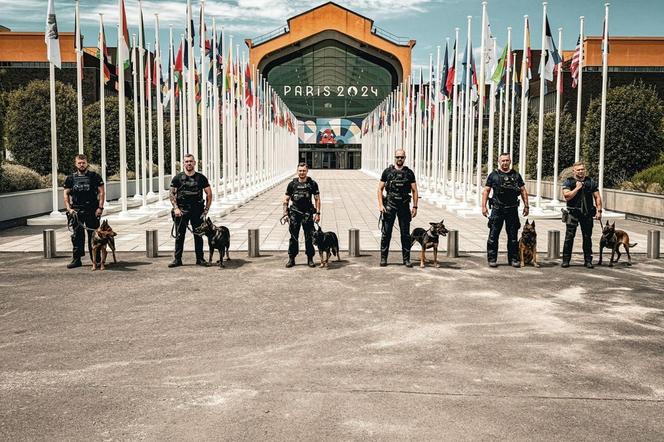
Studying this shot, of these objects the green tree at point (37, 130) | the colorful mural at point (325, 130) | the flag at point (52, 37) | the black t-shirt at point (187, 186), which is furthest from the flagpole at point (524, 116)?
the colorful mural at point (325, 130)

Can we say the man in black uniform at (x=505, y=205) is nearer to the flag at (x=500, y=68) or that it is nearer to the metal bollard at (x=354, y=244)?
the metal bollard at (x=354, y=244)

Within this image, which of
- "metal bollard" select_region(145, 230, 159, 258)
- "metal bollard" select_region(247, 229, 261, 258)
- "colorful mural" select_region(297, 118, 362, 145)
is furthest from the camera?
"colorful mural" select_region(297, 118, 362, 145)

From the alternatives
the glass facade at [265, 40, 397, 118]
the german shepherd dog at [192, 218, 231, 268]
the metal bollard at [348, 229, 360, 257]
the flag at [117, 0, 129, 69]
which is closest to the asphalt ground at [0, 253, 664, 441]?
the german shepherd dog at [192, 218, 231, 268]

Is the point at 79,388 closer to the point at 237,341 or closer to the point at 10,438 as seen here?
the point at 10,438

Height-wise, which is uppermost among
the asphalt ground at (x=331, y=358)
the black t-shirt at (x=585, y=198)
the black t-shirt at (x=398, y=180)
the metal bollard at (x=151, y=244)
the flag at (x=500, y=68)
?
the flag at (x=500, y=68)

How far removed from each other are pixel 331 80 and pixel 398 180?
78.4 meters

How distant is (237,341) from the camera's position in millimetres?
7395

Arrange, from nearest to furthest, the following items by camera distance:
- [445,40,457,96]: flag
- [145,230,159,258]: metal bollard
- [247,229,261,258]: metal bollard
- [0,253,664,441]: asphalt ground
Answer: [0,253,664,441]: asphalt ground
[145,230,159,258]: metal bollard
[247,229,261,258]: metal bollard
[445,40,457,96]: flag

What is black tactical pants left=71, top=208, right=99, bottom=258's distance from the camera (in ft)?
41.2

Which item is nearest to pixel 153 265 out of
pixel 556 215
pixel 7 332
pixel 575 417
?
pixel 7 332

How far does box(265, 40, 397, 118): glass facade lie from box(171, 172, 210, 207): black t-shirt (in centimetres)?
6979

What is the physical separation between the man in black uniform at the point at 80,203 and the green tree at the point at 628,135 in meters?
22.0

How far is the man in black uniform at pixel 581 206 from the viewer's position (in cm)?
1253

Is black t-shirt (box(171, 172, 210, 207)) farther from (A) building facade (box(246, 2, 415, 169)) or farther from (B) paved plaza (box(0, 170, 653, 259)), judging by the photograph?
(A) building facade (box(246, 2, 415, 169))
